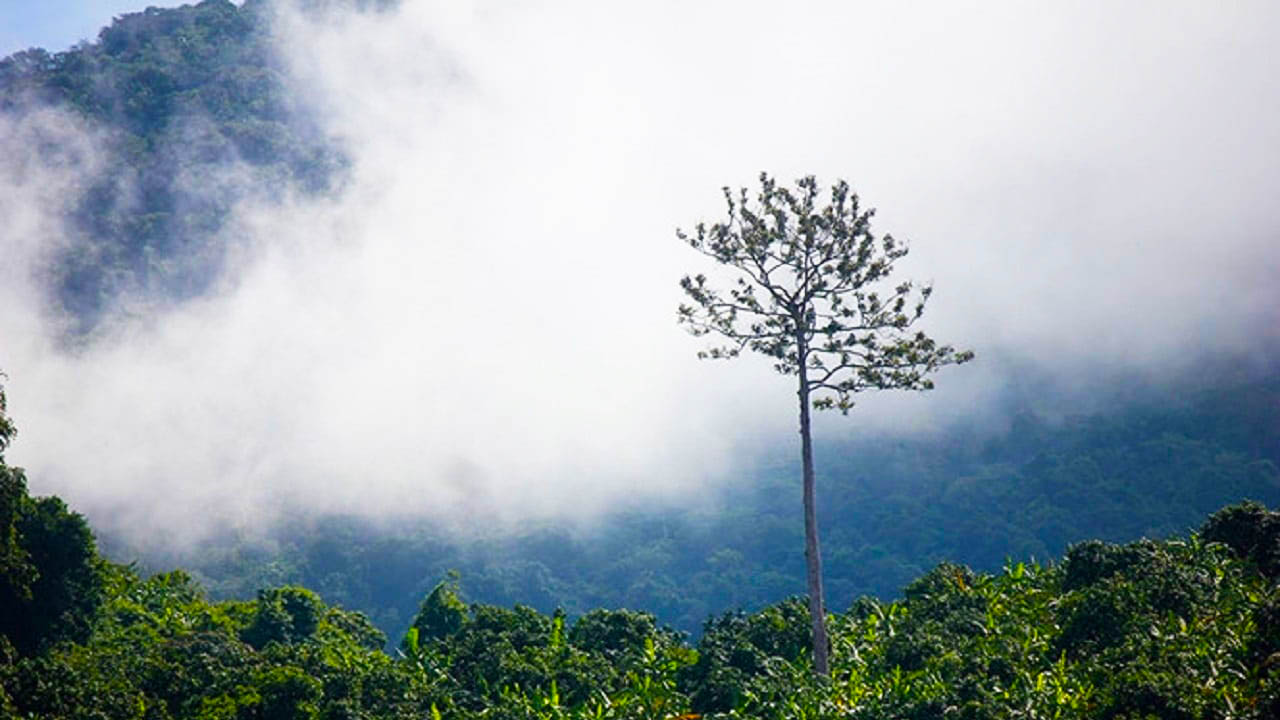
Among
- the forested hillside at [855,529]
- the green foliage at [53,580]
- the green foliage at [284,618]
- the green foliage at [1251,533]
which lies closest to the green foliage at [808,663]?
the green foliage at [1251,533]

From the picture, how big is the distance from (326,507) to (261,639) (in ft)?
354

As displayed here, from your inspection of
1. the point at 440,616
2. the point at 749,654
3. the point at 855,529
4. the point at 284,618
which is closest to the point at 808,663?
the point at 749,654

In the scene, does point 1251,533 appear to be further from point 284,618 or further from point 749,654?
point 284,618

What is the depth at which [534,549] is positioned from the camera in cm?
14275

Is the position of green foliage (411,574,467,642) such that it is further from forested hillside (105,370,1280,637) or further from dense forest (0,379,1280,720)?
forested hillside (105,370,1280,637)

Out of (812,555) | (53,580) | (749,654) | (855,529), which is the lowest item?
(749,654)

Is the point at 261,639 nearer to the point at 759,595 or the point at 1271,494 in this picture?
the point at 759,595

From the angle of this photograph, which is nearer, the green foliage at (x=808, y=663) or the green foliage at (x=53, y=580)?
the green foliage at (x=808, y=663)

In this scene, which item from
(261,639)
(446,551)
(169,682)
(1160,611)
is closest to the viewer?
(1160,611)

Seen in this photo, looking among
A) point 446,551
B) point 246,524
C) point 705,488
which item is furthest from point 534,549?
point 246,524

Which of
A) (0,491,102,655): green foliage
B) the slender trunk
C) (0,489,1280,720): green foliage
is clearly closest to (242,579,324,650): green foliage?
(0,489,1280,720): green foliage

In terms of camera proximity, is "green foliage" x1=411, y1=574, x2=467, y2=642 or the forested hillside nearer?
"green foliage" x1=411, y1=574, x2=467, y2=642

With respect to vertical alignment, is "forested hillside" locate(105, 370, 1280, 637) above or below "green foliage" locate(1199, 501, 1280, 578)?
above

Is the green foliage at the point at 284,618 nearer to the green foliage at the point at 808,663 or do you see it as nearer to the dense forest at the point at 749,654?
the dense forest at the point at 749,654
